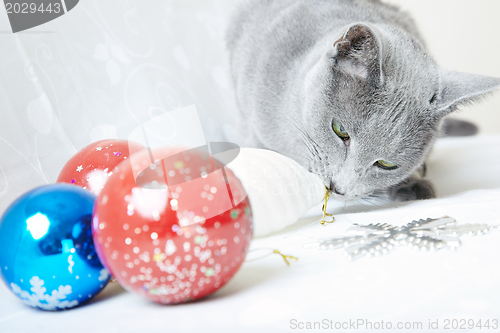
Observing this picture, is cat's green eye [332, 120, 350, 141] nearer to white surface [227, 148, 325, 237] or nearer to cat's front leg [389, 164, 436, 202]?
white surface [227, 148, 325, 237]

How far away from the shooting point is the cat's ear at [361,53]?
82 centimetres

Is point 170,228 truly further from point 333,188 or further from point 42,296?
point 333,188

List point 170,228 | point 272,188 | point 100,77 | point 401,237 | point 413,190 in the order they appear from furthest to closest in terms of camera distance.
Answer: point 100,77 → point 413,190 → point 272,188 → point 401,237 → point 170,228

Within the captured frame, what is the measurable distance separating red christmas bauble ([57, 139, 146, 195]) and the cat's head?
1.52 ft

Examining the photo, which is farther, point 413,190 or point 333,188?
point 413,190

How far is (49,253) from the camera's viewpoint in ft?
1.65

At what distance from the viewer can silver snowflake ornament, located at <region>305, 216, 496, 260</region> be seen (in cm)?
61

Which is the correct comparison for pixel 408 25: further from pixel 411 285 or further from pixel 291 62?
pixel 411 285

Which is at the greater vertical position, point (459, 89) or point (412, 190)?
point (459, 89)

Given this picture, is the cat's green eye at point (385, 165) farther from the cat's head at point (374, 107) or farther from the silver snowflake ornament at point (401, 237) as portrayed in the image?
the silver snowflake ornament at point (401, 237)

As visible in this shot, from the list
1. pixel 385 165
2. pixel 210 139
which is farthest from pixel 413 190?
pixel 210 139

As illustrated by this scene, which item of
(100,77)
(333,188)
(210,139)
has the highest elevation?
(100,77)

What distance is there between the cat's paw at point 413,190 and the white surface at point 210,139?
6 centimetres

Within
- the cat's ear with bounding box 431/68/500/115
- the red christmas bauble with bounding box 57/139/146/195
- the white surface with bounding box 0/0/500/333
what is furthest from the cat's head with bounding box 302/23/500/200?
the red christmas bauble with bounding box 57/139/146/195
